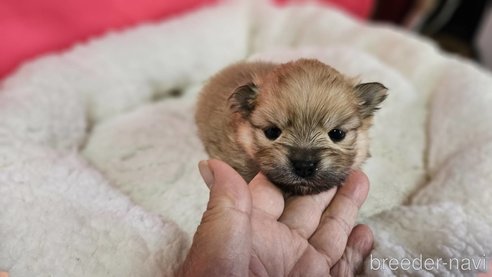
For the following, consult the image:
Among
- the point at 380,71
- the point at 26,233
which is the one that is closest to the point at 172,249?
the point at 26,233

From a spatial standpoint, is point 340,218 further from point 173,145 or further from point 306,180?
point 173,145

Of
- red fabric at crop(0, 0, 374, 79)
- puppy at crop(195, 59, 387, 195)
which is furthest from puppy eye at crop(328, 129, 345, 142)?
red fabric at crop(0, 0, 374, 79)

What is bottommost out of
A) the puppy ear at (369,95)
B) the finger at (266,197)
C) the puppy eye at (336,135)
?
the finger at (266,197)

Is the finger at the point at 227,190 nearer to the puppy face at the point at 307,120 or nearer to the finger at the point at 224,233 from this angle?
the finger at the point at 224,233

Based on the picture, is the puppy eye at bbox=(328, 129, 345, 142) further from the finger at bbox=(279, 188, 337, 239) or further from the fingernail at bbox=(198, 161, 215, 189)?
the fingernail at bbox=(198, 161, 215, 189)

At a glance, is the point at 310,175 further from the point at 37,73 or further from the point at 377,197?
the point at 37,73

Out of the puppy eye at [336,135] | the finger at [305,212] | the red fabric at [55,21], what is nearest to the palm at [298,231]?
the finger at [305,212]
